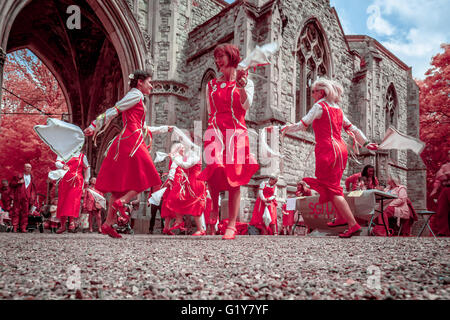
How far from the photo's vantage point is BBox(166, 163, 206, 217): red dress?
668 cm

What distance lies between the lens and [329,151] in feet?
15.1

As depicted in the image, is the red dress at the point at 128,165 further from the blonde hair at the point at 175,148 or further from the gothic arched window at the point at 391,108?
the gothic arched window at the point at 391,108

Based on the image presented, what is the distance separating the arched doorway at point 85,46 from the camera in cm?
1348

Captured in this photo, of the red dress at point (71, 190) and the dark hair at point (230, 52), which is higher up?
the dark hair at point (230, 52)

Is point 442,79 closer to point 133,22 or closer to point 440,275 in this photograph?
point 133,22

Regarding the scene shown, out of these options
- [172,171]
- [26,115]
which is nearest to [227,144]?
[172,171]

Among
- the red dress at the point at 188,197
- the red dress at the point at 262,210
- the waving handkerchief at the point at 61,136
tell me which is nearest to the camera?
the waving handkerchief at the point at 61,136

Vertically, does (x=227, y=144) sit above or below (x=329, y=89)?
below

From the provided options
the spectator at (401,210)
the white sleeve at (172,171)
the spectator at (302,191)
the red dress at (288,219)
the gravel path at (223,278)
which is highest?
the white sleeve at (172,171)

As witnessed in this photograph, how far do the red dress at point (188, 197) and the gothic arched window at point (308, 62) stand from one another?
7.80 m

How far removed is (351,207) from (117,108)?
13.8 ft

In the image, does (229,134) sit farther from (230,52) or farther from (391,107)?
(391,107)

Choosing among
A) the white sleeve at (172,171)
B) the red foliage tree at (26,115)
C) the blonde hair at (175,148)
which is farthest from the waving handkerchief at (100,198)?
the red foliage tree at (26,115)

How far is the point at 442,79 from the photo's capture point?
50.5 feet
